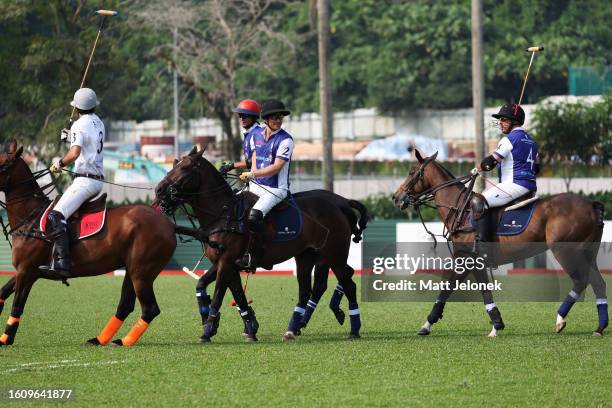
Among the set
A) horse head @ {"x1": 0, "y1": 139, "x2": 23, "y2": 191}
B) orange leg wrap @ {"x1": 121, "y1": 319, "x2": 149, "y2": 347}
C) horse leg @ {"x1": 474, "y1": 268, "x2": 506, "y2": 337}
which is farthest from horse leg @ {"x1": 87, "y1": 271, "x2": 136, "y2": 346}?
horse leg @ {"x1": 474, "y1": 268, "x2": 506, "y2": 337}

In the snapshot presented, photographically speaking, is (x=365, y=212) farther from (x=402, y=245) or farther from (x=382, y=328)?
(x=402, y=245)

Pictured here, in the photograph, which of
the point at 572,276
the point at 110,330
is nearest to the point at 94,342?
the point at 110,330

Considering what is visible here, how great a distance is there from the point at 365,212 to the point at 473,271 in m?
1.62

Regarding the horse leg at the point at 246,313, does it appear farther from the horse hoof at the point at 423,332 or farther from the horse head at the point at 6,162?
the horse head at the point at 6,162

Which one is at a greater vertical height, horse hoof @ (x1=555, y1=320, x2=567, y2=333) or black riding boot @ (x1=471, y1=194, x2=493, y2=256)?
black riding boot @ (x1=471, y1=194, x2=493, y2=256)

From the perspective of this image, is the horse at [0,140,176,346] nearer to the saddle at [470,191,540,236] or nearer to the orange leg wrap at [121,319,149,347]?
the orange leg wrap at [121,319,149,347]

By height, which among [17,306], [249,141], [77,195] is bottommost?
[17,306]

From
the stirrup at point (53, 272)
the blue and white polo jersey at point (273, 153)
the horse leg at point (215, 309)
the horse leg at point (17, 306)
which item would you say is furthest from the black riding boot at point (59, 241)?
the blue and white polo jersey at point (273, 153)

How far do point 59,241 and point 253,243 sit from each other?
2.30 meters

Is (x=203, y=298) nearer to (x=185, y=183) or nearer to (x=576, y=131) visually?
(x=185, y=183)

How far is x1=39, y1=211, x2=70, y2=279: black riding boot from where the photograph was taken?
43.5 ft

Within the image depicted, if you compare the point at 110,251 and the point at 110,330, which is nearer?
the point at 110,251

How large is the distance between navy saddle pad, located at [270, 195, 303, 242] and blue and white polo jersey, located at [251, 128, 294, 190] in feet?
0.82

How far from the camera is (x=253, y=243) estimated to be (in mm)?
14469
